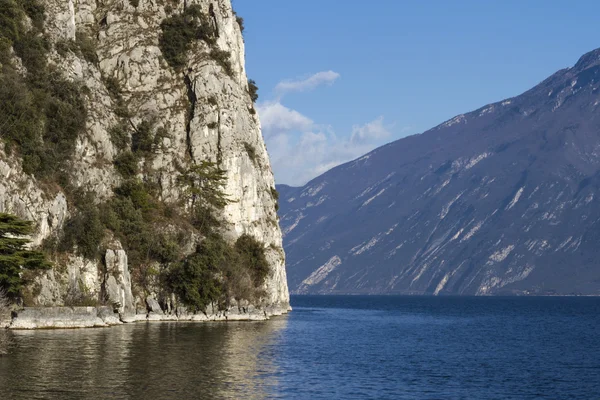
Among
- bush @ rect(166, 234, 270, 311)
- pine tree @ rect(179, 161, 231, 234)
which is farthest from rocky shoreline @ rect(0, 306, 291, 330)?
pine tree @ rect(179, 161, 231, 234)

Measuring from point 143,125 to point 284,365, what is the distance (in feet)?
228

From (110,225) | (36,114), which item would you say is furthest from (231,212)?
(36,114)

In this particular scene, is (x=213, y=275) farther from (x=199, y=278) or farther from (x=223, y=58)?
(x=223, y=58)

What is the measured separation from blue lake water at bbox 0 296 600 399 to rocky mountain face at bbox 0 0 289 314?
1525 centimetres

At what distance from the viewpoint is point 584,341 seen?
10294 centimetres

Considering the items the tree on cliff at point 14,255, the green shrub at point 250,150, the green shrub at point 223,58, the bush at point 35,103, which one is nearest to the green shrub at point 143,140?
the bush at point 35,103

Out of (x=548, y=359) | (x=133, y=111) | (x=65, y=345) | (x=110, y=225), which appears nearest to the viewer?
(x=65, y=345)

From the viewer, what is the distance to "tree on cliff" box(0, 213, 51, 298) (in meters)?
85.3

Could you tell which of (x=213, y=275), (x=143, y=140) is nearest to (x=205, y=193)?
(x=143, y=140)

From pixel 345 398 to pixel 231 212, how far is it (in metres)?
84.9

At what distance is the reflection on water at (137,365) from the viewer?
5153 centimetres

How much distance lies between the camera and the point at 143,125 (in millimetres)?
129500

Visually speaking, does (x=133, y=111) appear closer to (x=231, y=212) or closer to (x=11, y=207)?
(x=231, y=212)

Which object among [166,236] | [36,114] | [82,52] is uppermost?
[82,52]
